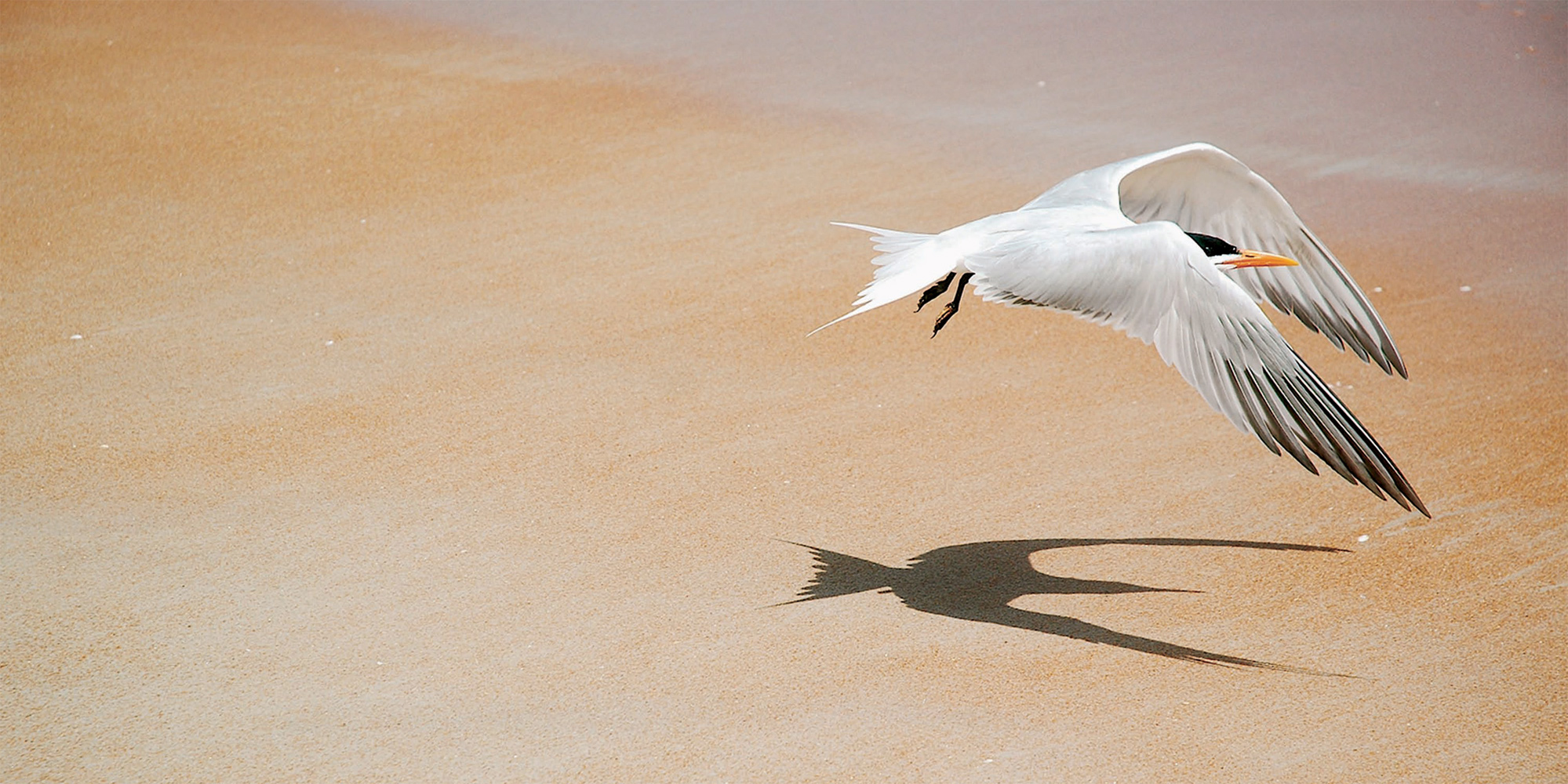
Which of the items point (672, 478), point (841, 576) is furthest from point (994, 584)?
point (672, 478)

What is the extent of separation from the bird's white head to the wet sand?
0.64 metres

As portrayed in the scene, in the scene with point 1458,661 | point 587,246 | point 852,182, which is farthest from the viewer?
point 852,182

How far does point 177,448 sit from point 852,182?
2.71 metres

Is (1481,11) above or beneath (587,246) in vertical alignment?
above

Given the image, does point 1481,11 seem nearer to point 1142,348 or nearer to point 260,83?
point 1142,348

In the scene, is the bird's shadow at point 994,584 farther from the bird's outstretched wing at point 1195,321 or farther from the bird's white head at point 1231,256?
the bird's white head at point 1231,256

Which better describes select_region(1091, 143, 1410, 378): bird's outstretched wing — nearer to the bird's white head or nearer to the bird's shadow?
the bird's white head

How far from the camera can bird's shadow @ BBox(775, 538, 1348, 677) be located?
2918mm

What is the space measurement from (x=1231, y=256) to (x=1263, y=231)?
0.57m

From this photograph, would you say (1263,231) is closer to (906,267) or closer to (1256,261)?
(1256,261)

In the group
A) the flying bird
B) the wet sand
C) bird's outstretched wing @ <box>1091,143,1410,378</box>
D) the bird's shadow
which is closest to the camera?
the wet sand

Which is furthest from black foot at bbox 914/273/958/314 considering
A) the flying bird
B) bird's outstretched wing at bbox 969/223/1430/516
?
bird's outstretched wing at bbox 969/223/1430/516

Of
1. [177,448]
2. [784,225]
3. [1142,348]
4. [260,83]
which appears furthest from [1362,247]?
[260,83]

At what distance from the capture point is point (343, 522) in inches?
131
